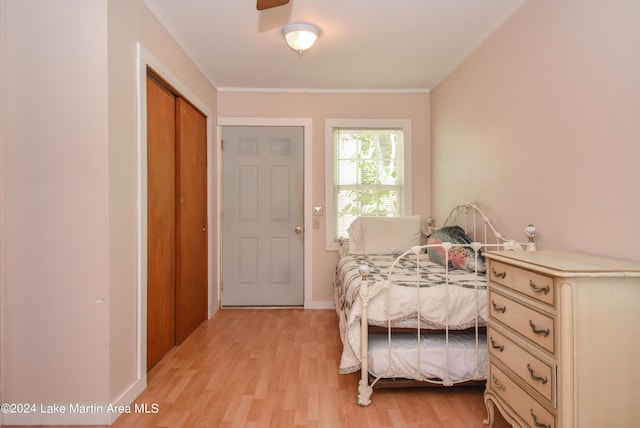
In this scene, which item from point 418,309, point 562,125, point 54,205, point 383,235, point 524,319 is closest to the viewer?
point 524,319

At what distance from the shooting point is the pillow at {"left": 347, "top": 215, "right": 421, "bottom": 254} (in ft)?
11.3

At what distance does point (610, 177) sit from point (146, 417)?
8.27 feet

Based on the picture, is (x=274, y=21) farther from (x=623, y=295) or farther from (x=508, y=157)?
(x=623, y=295)

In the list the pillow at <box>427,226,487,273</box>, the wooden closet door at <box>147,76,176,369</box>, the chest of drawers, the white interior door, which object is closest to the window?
the white interior door

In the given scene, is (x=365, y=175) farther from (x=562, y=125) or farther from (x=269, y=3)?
(x=269, y=3)

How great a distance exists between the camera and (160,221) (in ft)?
8.50

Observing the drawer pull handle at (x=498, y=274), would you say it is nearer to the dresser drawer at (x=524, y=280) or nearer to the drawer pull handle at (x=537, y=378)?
the dresser drawer at (x=524, y=280)

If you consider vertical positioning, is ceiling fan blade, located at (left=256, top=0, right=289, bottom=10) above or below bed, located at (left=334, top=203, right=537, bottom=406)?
above

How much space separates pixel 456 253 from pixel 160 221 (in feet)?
7.06

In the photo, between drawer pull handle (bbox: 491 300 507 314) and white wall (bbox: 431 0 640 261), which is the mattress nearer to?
drawer pull handle (bbox: 491 300 507 314)

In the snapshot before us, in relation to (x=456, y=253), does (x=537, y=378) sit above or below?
below

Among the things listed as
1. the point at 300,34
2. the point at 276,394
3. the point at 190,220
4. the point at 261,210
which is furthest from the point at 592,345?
the point at 261,210

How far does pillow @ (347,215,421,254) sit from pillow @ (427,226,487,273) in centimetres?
46

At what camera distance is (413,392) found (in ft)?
7.00
